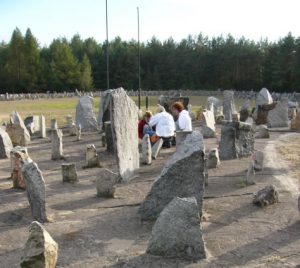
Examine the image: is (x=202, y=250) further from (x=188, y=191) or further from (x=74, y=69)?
(x=74, y=69)

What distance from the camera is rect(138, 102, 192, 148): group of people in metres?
14.3

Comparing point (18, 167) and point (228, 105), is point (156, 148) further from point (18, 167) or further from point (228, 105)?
point (228, 105)

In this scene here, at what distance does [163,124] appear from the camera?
14.5 meters

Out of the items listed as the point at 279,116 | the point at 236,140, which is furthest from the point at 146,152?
the point at 279,116

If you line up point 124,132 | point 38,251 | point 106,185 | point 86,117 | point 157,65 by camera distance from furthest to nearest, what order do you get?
1. point 157,65
2. point 86,117
3. point 124,132
4. point 106,185
5. point 38,251

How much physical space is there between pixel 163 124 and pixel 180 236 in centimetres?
836

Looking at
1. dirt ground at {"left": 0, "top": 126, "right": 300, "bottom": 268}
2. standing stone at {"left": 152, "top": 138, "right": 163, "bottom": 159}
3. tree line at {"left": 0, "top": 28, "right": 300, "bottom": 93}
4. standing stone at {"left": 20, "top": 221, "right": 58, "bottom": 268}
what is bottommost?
dirt ground at {"left": 0, "top": 126, "right": 300, "bottom": 268}

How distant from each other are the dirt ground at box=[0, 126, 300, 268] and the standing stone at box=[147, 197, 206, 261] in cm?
12

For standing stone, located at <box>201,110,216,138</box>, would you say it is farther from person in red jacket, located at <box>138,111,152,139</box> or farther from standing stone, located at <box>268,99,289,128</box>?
standing stone, located at <box>268,99,289,128</box>

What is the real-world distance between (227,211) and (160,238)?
226 cm

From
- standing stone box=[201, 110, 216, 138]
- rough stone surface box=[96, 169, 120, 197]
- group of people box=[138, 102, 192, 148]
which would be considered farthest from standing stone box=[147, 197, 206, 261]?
standing stone box=[201, 110, 216, 138]

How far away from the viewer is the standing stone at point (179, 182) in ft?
25.6

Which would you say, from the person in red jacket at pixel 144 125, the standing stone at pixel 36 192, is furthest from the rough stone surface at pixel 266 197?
the person in red jacket at pixel 144 125

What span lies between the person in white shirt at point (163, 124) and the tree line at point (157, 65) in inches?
1657
